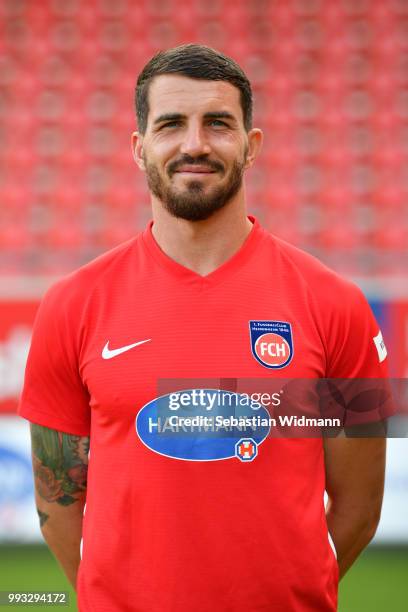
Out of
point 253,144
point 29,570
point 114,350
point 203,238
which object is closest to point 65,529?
point 114,350

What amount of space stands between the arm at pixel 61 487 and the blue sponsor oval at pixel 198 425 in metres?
0.30

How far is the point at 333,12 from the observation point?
8562 millimetres

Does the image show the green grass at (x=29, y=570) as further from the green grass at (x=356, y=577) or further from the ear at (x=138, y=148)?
the ear at (x=138, y=148)

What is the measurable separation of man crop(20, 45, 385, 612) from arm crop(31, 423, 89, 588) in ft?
0.03

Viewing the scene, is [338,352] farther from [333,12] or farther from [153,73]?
[333,12]

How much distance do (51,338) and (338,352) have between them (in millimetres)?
663

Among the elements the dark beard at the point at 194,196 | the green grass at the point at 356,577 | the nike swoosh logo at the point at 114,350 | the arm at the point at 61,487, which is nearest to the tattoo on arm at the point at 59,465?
the arm at the point at 61,487

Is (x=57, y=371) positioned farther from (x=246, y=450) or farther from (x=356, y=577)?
(x=356, y=577)

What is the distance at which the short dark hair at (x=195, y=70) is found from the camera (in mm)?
2107

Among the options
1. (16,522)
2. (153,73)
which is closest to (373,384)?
(153,73)

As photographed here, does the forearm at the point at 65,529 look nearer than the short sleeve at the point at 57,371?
No

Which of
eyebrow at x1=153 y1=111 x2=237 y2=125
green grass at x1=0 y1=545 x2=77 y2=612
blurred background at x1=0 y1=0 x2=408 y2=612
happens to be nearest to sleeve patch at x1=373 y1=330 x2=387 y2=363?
eyebrow at x1=153 y1=111 x2=237 y2=125

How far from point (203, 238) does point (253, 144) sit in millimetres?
270

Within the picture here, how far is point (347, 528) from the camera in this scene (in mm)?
2369
